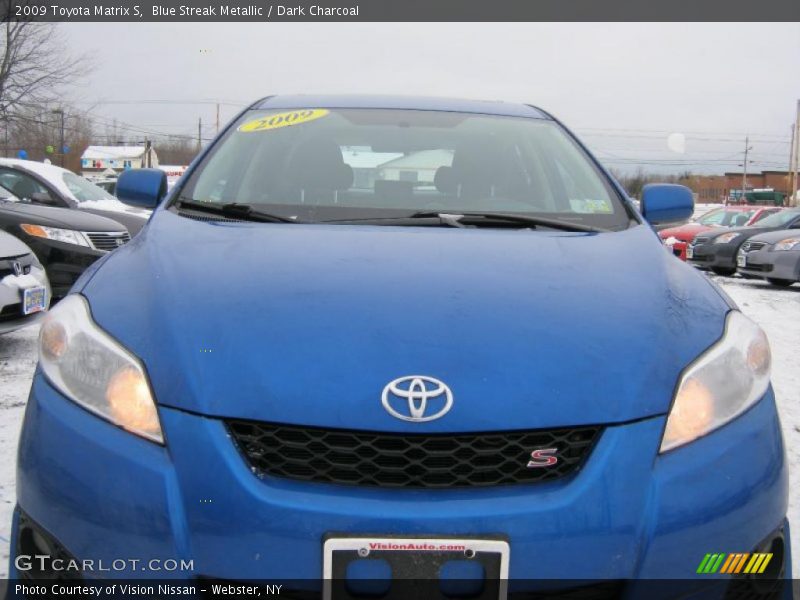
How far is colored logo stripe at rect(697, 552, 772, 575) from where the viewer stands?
150 centimetres

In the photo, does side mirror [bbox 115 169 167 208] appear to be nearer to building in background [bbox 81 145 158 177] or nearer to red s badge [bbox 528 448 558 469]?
red s badge [bbox 528 448 558 469]

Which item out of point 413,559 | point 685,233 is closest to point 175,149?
point 685,233

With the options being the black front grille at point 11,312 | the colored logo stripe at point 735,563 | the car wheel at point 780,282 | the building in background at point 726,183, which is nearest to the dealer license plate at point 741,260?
the car wheel at point 780,282

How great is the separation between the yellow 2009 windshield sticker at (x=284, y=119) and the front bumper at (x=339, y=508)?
1.66 meters

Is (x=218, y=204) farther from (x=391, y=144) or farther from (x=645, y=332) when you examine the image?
(x=645, y=332)

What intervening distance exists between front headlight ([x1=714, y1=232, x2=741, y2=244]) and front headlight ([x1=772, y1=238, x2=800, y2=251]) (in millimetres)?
1572

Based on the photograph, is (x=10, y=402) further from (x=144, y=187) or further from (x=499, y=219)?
(x=499, y=219)

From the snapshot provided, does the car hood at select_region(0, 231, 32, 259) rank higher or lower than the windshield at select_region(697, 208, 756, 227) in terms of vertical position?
higher

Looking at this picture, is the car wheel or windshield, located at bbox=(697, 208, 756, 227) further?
windshield, located at bbox=(697, 208, 756, 227)

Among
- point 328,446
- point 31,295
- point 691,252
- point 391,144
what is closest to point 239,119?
point 391,144

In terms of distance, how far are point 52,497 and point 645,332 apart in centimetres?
126

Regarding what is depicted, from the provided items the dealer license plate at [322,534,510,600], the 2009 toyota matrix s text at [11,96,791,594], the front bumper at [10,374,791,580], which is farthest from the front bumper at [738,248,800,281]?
the dealer license plate at [322,534,510,600]

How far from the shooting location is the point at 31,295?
5051mm

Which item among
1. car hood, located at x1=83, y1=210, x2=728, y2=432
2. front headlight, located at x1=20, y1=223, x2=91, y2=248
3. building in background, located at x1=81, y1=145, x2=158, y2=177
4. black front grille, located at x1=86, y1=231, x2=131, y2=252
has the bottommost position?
building in background, located at x1=81, y1=145, x2=158, y2=177
